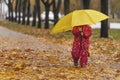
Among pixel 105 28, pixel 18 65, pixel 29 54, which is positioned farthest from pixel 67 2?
pixel 18 65

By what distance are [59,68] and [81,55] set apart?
0.70 metres

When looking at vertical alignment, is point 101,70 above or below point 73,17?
below

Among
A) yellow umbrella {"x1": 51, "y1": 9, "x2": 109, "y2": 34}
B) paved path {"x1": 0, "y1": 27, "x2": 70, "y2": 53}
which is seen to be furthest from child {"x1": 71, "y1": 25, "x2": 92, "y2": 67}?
paved path {"x1": 0, "y1": 27, "x2": 70, "y2": 53}

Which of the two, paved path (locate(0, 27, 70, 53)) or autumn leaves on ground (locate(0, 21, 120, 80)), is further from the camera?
paved path (locate(0, 27, 70, 53))

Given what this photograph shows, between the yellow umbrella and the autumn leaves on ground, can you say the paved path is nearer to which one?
the autumn leaves on ground

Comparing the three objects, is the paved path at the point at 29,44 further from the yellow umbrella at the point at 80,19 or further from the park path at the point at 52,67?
the yellow umbrella at the point at 80,19

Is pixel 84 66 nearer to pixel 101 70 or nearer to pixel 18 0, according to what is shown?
pixel 101 70

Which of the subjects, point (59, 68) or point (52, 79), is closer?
point (52, 79)

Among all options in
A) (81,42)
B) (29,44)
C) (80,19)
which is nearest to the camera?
(80,19)

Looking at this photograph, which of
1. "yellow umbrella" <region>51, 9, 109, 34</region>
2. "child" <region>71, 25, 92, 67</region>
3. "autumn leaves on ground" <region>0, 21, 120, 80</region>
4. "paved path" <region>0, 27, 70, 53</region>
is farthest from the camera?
"paved path" <region>0, 27, 70, 53</region>

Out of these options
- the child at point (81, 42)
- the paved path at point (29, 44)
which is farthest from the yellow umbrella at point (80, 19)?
the paved path at point (29, 44)

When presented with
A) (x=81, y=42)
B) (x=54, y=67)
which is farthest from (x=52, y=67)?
(x=81, y=42)

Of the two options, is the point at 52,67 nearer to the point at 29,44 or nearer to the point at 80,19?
the point at 80,19

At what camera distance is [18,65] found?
515 inches
